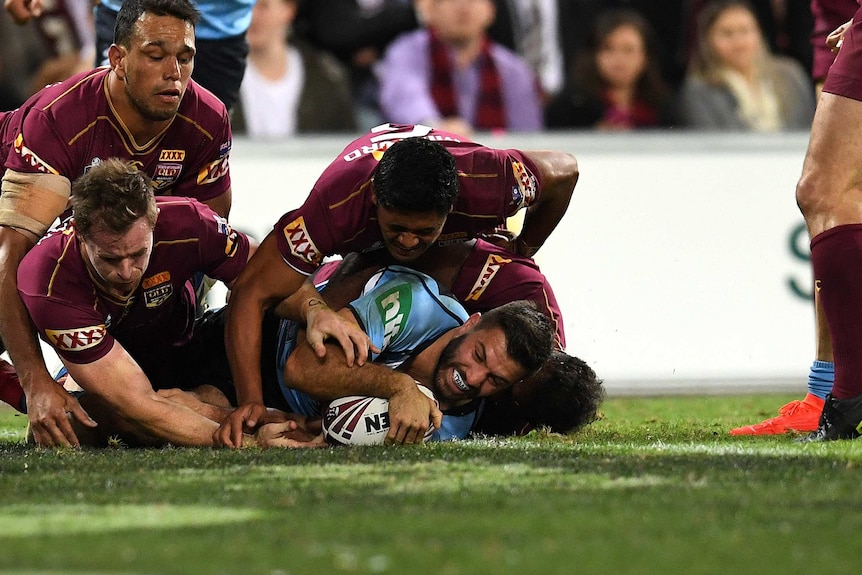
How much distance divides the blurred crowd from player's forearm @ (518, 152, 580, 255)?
8.88 ft

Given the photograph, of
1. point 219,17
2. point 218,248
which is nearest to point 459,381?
point 218,248

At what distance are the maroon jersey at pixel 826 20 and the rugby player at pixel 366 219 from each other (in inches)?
68.2

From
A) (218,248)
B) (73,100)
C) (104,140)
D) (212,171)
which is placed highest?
(73,100)

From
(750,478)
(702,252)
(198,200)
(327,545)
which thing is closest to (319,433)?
(198,200)

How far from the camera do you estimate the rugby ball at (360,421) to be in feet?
14.3

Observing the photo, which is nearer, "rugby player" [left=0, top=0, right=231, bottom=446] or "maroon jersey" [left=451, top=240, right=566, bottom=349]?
"rugby player" [left=0, top=0, right=231, bottom=446]

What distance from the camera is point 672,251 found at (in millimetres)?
7277

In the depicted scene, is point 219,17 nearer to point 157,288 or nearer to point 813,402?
point 157,288

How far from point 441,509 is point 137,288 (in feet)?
6.31

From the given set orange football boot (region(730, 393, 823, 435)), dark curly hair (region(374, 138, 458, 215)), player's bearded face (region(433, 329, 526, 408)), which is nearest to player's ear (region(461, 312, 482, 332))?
player's bearded face (region(433, 329, 526, 408))

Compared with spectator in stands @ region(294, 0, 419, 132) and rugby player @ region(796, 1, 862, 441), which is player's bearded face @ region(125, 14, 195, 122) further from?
spectator in stands @ region(294, 0, 419, 132)

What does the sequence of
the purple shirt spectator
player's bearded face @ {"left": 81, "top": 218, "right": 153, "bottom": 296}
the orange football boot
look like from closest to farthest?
player's bearded face @ {"left": 81, "top": 218, "right": 153, "bottom": 296}, the orange football boot, the purple shirt spectator

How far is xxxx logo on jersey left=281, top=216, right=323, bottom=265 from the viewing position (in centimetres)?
455

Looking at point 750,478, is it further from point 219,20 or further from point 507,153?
point 219,20
